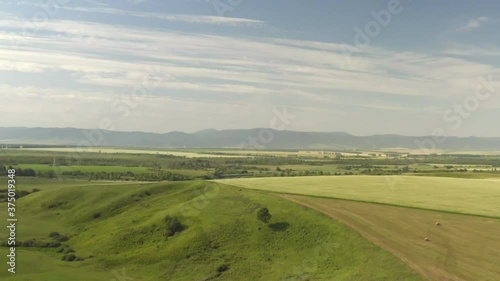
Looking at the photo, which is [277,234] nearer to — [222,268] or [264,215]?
[264,215]

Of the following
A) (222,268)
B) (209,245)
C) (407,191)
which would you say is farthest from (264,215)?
→ (407,191)

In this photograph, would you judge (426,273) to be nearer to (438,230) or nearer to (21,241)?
(438,230)

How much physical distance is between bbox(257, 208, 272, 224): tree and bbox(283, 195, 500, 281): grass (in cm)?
1036

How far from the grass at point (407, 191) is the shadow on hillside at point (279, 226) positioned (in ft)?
75.0

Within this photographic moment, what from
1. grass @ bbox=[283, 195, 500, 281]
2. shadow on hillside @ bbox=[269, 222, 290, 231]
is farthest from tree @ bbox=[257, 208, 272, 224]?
Result: grass @ bbox=[283, 195, 500, 281]

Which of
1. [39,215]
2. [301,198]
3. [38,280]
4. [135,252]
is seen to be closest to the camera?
[38,280]

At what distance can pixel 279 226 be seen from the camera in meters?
77.2

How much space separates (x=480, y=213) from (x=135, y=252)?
2661 inches

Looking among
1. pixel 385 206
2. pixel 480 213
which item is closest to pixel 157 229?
pixel 385 206

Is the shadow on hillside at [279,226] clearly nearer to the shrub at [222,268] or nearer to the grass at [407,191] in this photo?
the shrub at [222,268]

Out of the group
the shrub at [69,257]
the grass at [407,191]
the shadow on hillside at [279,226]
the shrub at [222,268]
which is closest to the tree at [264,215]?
the shadow on hillside at [279,226]

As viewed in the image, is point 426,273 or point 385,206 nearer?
point 426,273

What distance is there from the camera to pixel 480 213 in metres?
81.4

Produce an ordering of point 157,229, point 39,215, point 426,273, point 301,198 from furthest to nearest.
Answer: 1. point 39,215
2. point 301,198
3. point 157,229
4. point 426,273
